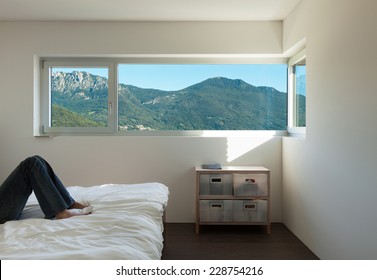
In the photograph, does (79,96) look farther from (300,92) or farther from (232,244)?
(300,92)

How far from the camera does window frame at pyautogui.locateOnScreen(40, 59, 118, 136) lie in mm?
3576

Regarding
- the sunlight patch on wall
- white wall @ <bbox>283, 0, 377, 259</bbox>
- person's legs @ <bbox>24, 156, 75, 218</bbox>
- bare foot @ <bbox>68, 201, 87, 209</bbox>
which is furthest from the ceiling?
bare foot @ <bbox>68, 201, 87, 209</bbox>

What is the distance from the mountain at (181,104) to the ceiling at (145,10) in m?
0.70

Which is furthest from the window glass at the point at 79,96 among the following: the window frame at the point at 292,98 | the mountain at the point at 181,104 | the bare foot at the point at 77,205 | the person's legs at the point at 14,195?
the window frame at the point at 292,98

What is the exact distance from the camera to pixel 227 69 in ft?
12.0

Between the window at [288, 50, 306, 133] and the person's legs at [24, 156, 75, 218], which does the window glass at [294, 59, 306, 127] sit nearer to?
the window at [288, 50, 306, 133]

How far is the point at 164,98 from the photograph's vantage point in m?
3.73

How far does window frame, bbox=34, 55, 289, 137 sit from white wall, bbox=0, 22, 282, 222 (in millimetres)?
152

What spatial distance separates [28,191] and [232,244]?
1.80m

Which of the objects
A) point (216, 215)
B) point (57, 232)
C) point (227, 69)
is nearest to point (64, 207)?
point (57, 232)

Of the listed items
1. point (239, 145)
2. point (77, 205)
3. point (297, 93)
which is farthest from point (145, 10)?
point (77, 205)

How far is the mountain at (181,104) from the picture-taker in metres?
3.66

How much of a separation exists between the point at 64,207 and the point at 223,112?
91.7 inches

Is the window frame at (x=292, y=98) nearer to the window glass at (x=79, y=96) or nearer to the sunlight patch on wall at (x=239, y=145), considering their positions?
the sunlight patch on wall at (x=239, y=145)
